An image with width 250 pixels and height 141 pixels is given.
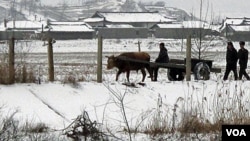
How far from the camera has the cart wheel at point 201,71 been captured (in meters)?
17.7

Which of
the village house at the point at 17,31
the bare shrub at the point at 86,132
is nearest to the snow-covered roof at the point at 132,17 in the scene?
the village house at the point at 17,31

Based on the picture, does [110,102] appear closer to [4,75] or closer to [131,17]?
[4,75]

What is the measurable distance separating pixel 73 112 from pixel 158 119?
11.1 ft

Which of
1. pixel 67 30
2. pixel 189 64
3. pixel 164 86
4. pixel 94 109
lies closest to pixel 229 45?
pixel 189 64

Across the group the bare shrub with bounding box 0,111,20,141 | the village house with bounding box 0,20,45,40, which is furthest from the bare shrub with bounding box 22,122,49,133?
the village house with bounding box 0,20,45,40

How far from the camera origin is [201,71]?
58.5ft

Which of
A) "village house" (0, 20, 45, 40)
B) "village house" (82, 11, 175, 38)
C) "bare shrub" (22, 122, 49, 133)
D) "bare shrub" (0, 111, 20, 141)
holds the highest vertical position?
"village house" (82, 11, 175, 38)

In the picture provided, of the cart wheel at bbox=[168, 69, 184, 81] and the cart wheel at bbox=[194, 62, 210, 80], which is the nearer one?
the cart wheel at bbox=[194, 62, 210, 80]

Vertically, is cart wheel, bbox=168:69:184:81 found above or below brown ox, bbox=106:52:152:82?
below

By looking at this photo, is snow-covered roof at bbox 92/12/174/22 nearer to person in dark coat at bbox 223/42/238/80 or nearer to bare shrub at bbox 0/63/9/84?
person in dark coat at bbox 223/42/238/80

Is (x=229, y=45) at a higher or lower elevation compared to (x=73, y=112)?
higher

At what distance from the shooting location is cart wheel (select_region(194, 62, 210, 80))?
698 inches

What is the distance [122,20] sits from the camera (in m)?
108

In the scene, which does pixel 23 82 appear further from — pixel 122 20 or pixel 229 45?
pixel 122 20
